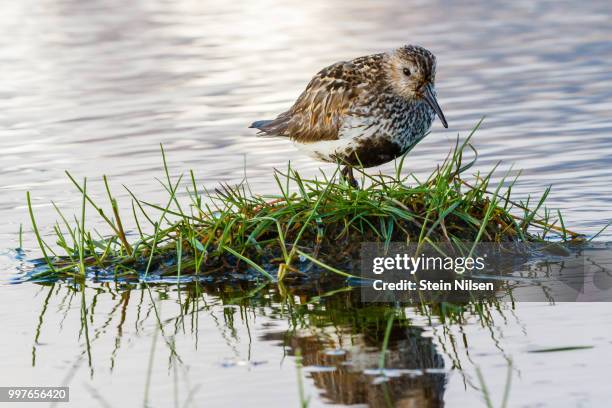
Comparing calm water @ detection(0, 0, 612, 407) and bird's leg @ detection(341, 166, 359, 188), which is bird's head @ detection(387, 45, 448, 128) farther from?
calm water @ detection(0, 0, 612, 407)

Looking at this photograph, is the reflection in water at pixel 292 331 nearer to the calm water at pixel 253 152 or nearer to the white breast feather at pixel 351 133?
the calm water at pixel 253 152

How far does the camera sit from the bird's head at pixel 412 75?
10.5 metres

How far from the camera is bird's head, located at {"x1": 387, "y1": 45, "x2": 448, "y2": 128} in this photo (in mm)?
10547

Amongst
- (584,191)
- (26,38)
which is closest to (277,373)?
(584,191)

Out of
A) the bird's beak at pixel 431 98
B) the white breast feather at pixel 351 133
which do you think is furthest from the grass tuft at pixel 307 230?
the bird's beak at pixel 431 98

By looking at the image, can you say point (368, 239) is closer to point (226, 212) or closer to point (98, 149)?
point (226, 212)

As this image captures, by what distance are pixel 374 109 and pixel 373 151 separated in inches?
13.3

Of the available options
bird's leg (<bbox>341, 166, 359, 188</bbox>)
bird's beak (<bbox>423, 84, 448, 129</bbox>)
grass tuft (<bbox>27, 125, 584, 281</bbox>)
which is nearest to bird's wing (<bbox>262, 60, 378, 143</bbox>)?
bird's leg (<bbox>341, 166, 359, 188</bbox>)

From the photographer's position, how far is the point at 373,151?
1040 centimetres

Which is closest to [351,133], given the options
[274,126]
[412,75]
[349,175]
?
[349,175]

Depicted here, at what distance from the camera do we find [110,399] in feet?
22.9

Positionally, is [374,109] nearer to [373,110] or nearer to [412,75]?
[373,110]

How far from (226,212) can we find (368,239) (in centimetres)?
107

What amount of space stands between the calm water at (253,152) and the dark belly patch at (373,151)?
5.60 feet
